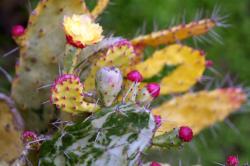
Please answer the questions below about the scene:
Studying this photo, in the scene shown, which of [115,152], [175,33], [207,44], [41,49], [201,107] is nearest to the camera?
[115,152]

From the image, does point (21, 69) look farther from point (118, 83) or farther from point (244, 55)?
point (244, 55)

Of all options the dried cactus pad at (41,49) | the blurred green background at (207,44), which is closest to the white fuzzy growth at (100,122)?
the dried cactus pad at (41,49)

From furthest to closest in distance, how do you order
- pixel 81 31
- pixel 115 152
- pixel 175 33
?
pixel 175 33
pixel 81 31
pixel 115 152

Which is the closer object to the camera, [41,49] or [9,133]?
[9,133]

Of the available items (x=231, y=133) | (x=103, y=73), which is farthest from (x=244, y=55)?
(x=103, y=73)

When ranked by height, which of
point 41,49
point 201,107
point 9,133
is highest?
point 41,49

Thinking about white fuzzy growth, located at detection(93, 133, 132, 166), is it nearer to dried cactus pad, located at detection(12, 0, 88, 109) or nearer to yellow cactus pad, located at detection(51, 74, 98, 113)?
yellow cactus pad, located at detection(51, 74, 98, 113)

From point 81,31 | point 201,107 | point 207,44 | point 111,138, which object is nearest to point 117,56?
point 81,31

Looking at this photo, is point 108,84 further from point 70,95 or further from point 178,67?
point 178,67
